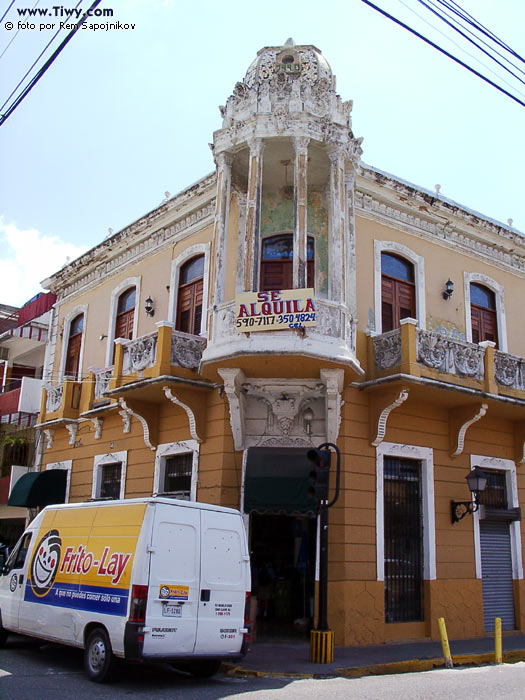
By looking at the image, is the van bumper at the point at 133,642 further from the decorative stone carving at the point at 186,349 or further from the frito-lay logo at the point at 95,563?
the decorative stone carving at the point at 186,349

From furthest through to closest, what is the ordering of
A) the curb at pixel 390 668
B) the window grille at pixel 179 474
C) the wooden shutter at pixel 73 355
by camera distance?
the wooden shutter at pixel 73 355 < the window grille at pixel 179 474 < the curb at pixel 390 668

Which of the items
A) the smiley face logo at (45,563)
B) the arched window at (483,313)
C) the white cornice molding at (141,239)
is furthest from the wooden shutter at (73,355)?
the arched window at (483,313)

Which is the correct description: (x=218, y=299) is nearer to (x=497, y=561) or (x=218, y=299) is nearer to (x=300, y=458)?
(x=300, y=458)

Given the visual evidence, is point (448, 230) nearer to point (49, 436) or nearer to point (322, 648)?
point (322, 648)

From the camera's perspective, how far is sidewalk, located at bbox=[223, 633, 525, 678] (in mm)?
10304

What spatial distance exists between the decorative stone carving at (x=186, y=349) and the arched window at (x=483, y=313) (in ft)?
23.4

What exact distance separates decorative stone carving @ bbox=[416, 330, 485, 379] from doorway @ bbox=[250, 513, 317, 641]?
13.3ft

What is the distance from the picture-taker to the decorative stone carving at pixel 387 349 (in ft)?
46.4

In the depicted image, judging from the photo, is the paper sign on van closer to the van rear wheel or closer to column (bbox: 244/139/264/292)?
the van rear wheel

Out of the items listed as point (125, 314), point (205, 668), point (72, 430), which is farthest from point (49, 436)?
point (205, 668)

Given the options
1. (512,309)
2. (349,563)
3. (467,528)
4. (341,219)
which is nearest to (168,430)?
(349,563)

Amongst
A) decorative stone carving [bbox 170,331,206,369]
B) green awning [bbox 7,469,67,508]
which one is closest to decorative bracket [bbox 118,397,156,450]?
decorative stone carving [bbox 170,331,206,369]

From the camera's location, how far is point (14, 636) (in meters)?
12.8

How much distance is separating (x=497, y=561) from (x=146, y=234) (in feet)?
39.3
